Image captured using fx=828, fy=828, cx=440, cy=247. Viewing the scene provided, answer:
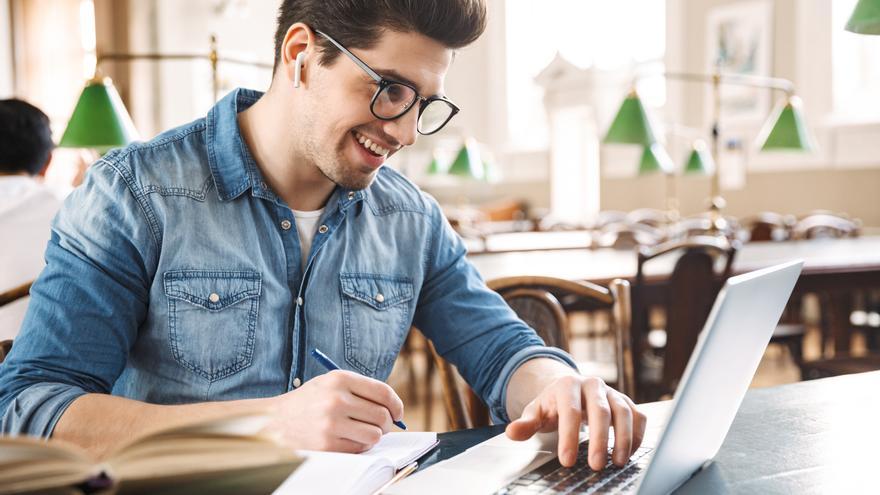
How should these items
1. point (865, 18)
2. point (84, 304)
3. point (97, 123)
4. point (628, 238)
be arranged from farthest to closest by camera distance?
point (628, 238), point (97, 123), point (865, 18), point (84, 304)

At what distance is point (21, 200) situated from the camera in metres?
2.07

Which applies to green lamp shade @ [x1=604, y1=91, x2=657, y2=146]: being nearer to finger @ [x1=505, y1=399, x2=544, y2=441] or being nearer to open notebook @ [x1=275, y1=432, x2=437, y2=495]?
finger @ [x1=505, y1=399, x2=544, y2=441]

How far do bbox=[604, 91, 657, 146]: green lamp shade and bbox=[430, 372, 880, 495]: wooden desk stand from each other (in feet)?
8.14

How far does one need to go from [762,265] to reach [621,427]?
2.39 m

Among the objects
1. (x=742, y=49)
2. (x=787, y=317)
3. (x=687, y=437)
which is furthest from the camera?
Result: (x=742, y=49)

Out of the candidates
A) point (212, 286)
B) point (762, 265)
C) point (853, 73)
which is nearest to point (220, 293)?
point (212, 286)

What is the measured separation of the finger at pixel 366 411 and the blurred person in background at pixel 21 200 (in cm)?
124

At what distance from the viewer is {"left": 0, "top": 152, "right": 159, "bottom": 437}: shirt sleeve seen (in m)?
0.92

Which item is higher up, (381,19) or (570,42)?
(570,42)

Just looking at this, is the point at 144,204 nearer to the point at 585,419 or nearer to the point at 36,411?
the point at 36,411

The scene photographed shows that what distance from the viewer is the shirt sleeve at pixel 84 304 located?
0.92m

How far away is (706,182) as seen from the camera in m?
8.17

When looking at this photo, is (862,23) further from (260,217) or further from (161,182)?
(161,182)

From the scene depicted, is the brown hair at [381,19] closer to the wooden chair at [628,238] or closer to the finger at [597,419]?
the finger at [597,419]
